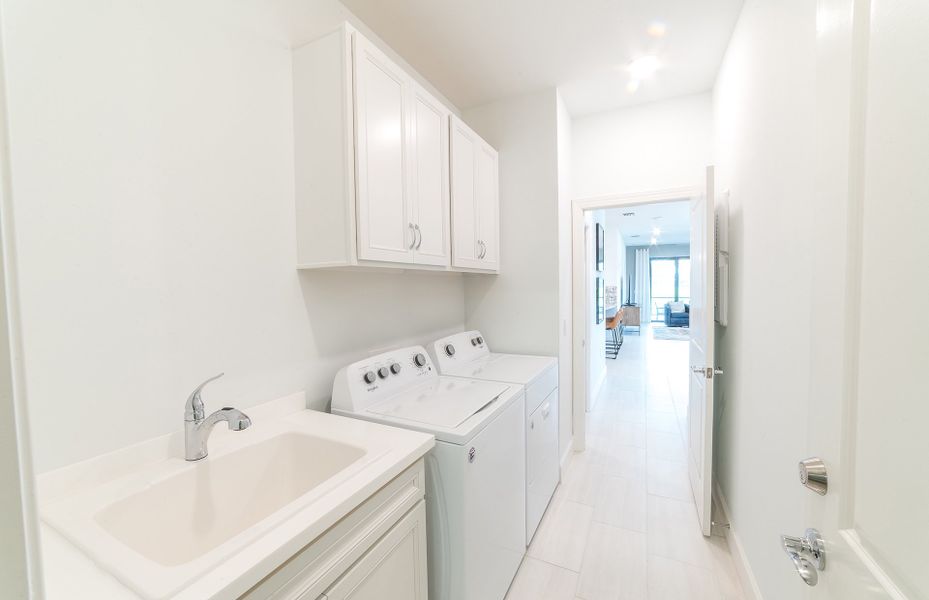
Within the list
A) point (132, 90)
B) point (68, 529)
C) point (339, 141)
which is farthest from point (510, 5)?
point (68, 529)

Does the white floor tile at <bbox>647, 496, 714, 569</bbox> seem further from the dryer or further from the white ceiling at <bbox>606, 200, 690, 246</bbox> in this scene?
the white ceiling at <bbox>606, 200, 690, 246</bbox>

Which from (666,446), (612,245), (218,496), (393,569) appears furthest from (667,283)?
(218,496)

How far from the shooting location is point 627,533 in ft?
6.61

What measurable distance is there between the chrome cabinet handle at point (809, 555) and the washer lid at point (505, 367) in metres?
1.23

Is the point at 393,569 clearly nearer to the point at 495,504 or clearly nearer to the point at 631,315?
the point at 495,504

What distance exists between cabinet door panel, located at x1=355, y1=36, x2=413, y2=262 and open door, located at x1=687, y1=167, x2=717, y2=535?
1.57 metres

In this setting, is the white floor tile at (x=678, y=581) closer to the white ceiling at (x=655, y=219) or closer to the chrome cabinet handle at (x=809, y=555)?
the chrome cabinet handle at (x=809, y=555)

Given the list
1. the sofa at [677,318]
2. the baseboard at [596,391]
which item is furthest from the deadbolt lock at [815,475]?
the sofa at [677,318]

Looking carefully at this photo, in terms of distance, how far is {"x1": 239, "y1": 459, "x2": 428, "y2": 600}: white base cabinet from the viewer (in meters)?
0.76

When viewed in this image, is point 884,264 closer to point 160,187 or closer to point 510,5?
point 160,187

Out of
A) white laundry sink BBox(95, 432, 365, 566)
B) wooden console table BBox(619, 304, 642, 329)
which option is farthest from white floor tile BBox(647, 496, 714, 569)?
wooden console table BBox(619, 304, 642, 329)

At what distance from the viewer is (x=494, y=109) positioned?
2.71 meters

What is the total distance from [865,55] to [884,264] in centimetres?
31

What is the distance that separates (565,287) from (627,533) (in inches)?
63.0
